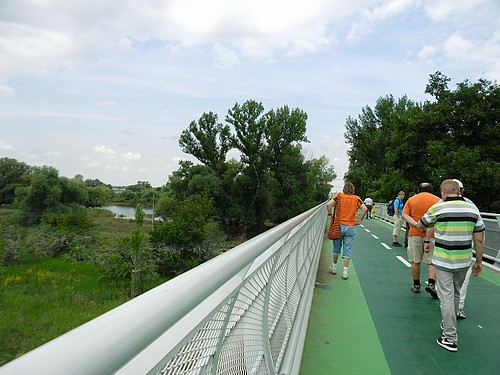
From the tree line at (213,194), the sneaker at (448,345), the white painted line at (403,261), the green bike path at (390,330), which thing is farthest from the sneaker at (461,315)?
the tree line at (213,194)

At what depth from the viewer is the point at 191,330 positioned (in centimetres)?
106

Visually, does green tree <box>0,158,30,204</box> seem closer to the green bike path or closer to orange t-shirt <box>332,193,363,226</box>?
orange t-shirt <box>332,193,363,226</box>

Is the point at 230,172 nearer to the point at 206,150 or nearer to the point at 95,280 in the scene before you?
the point at 206,150

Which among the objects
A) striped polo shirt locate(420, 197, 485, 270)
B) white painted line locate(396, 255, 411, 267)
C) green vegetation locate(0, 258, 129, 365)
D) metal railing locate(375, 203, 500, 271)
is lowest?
green vegetation locate(0, 258, 129, 365)

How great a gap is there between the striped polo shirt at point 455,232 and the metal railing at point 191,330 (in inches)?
93.2

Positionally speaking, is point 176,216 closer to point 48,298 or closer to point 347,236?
point 48,298

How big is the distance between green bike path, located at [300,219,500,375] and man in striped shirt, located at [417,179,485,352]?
315 mm

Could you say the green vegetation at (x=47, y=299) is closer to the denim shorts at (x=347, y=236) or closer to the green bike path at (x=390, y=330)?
the denim shorts at (x=347, y=236)

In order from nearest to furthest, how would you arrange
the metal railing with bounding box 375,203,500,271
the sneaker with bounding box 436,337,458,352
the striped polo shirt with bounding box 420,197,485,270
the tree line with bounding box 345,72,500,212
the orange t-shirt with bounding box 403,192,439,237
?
the sneaker with bounding box 436,337,458,352, the striped polo shirt with bounding box 420,197,485,270, the orange t-shirt with bounding box 403,192,439,237, the metal railing with bounding box 375,203,500,271, the tree line with bounding box 345,72,500,212

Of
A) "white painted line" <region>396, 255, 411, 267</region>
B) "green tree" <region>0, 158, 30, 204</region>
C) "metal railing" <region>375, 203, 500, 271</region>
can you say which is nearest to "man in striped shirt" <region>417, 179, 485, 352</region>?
"white painted line" <region>396, 255, 411, 267</region>

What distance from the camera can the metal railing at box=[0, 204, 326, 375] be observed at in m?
0.59

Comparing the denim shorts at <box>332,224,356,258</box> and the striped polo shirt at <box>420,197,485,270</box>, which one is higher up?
the striped polo shirt at <box>420,197,485,270</box>

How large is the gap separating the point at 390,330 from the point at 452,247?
124 centimetres

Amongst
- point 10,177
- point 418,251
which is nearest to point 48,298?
point 418,251
